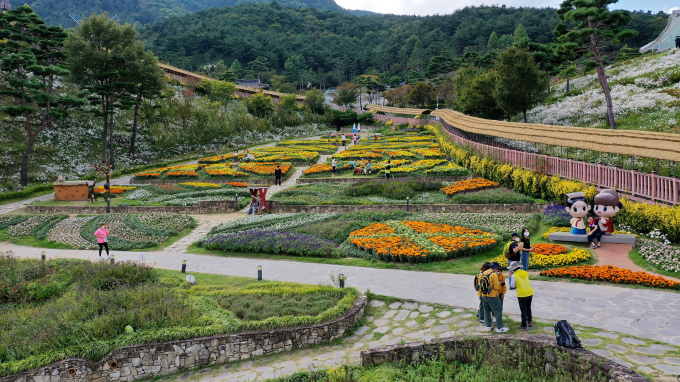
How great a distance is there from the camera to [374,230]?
48.5ft

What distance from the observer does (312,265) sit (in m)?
12.7

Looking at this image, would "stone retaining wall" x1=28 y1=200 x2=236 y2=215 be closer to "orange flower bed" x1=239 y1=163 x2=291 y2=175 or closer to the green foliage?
"orange flower bed" x1=239 y1=163 x2=291 y2=175

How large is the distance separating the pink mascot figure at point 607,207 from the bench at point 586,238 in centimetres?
19

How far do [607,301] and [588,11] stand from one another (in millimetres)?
26859

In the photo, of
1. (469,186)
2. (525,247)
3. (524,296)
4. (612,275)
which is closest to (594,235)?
(612,275)

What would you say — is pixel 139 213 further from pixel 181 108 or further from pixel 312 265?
pixel 181 108

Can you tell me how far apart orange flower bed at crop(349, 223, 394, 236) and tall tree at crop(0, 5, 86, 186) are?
22.7 m

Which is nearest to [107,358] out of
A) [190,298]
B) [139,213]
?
[190,298]

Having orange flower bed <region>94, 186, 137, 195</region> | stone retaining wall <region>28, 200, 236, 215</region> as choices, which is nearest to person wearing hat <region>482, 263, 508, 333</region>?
stone retaining wall <region>28, 200, 236, 215</region>

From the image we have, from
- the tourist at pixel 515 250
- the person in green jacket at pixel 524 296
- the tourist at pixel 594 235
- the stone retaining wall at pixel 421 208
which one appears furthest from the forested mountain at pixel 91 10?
the person in green jacket at pixel 524 296

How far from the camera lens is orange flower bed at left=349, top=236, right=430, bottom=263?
12062 mm

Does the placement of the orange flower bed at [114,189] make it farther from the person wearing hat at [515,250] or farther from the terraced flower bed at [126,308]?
the person wearing hat at [515,250]

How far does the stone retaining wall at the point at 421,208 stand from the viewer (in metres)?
17.3

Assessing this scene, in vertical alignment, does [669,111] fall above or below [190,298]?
above
